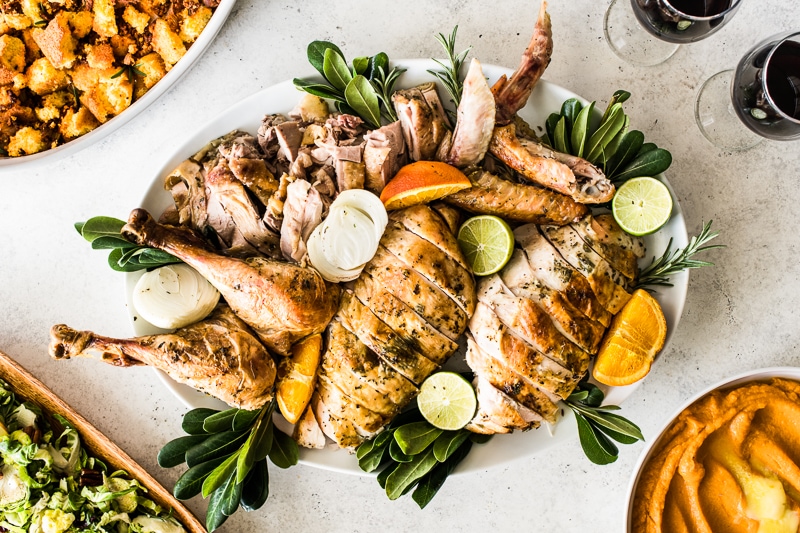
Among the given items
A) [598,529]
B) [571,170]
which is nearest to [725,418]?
[598,529]

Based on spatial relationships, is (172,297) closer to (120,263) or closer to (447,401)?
(120,263)

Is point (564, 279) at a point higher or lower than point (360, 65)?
lower

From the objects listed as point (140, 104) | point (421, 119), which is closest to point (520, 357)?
point (421, 119)

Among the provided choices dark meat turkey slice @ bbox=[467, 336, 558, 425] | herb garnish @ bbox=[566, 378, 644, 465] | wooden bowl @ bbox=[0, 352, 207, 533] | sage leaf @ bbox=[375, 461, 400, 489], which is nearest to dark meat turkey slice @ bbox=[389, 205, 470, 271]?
dark meat turkey slice @ bbox=[467, 336, 558, 425]

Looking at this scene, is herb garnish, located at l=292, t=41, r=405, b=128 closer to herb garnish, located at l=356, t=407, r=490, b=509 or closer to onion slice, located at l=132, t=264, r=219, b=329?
onion slice, located at l=132, t=264, r=219, b=329

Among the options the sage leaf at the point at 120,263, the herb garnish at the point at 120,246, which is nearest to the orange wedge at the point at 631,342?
the herb garnish at the point at 120,246

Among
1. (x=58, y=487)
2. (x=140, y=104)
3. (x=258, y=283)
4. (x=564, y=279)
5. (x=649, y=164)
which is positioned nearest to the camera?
(x=258, y=283)

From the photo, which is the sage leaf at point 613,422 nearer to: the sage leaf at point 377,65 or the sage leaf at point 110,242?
the sage leaf at point 377,65
